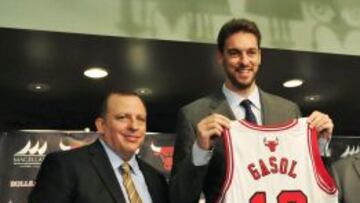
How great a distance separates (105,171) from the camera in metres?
2.23

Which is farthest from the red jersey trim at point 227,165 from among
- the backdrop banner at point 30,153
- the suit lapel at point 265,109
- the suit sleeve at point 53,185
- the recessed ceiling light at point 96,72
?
the recessed ceiling light at point 96,72

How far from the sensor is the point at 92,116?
577cm

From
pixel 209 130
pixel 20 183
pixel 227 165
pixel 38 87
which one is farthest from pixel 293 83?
pixel 209 130

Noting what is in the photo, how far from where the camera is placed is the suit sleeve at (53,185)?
208 centimetres

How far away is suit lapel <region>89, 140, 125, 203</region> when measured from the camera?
85.4 inches

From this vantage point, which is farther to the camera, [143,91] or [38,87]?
[143,91]

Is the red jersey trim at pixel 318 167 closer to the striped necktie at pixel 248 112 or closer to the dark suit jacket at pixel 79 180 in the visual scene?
the striped necktie at pixel 248 112

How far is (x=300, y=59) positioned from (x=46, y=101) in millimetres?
2430

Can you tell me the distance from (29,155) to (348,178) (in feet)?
7.72

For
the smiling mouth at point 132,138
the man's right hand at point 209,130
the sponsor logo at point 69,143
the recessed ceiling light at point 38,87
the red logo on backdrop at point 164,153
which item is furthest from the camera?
the recessed ceiling light at point 38,87

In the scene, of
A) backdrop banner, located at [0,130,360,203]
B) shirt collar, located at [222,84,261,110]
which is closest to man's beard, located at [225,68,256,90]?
shirt collar, located at [222,84,261,110]

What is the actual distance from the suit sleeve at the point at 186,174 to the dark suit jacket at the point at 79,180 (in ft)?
0.90

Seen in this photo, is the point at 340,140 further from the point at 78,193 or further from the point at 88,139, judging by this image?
the point at 78,193

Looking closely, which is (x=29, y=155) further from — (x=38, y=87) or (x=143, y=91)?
(x=143, y=91)
